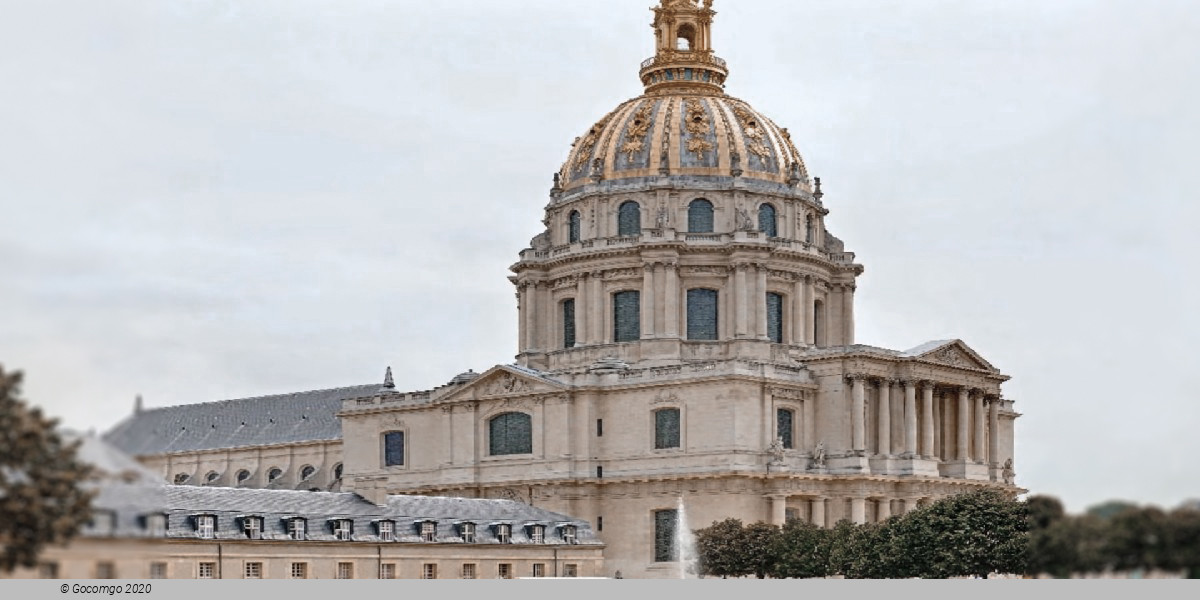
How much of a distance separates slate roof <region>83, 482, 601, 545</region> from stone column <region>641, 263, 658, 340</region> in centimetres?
1354

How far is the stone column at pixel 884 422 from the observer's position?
98.6 metres

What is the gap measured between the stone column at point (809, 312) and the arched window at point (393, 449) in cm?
2371

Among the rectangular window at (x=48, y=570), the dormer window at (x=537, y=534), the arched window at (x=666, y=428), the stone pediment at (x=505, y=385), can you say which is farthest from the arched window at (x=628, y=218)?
the rectangular window at (x=48, y=570)

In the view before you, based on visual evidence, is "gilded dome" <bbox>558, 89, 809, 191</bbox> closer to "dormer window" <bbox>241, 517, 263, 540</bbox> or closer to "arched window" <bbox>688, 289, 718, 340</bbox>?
"arched window" <bbox>688, 289, 718, 340</bbox>

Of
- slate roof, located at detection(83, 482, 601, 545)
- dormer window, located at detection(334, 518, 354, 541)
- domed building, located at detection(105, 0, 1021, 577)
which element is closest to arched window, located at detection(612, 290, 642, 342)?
domed building, located at detection(105, 0, 1021, 577)

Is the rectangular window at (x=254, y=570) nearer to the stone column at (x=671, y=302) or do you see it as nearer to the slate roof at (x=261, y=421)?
the stone column at (x=671, y=302)

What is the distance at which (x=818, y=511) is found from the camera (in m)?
96.1

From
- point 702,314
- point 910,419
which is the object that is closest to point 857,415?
point 910,419

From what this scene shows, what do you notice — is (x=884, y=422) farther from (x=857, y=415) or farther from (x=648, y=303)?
(x=648, y=303)

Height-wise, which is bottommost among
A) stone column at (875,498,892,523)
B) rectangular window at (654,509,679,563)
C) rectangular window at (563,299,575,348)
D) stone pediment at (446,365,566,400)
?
rectangular window at (654,509,679,563)

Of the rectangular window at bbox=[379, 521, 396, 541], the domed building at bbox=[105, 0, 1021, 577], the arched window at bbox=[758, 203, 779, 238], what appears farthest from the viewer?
the arched window at bbox=[758, 203, 779, 238]

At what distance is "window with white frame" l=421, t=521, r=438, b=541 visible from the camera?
84.3m

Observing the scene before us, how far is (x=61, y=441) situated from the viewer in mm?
26297
